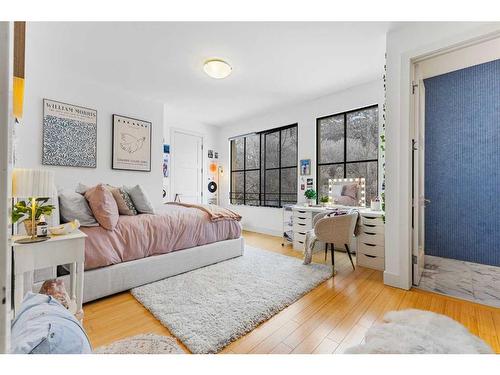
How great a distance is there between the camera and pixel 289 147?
487cm

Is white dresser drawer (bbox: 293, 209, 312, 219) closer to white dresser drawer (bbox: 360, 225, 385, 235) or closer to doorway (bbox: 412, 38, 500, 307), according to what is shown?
white dresser drawer (bbox: 360, 225, 385, 235)

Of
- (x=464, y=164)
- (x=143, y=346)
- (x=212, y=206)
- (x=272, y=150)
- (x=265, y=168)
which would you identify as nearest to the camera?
(x=143, y=346)

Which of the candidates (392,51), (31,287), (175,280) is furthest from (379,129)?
(31,287)

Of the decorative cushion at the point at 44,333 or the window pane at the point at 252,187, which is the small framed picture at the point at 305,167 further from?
the decorative cushion at the point at 44,333

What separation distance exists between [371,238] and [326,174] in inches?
60.1

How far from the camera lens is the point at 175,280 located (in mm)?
2414

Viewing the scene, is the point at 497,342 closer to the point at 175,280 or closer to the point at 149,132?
the point at 175,280

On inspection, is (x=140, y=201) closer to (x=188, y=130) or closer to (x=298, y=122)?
(x=188, y=130)

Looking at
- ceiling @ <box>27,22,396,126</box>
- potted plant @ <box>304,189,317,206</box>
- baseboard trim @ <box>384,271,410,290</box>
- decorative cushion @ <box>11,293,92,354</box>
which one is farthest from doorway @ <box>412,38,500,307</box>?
decorative cushion @ <box>11,293,92,354</box>

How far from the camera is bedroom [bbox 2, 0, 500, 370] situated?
5.46ft

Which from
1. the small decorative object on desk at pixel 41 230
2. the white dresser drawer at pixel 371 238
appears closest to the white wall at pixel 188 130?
the small decorative object on desk at pixel 41 230

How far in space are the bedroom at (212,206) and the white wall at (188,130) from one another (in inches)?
3.1

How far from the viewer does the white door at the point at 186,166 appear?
5199 mm

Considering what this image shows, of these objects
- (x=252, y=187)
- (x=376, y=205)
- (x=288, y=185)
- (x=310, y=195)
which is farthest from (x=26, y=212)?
(x=252, y=187)
